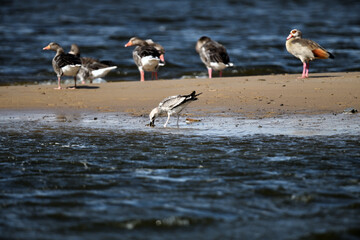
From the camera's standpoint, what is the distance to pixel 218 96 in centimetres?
1248

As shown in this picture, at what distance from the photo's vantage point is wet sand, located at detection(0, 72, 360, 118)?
11.3m

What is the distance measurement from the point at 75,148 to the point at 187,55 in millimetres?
15393

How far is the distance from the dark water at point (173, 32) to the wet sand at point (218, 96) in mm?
5612

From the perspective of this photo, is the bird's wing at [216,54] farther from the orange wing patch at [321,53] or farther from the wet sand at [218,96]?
the orange wing patch at [321,53]

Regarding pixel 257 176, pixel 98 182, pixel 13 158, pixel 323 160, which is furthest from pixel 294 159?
pixel 13 158

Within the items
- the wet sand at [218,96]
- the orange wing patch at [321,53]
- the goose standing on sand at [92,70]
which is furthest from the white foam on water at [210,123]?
the goose standing on sand at [92,70]

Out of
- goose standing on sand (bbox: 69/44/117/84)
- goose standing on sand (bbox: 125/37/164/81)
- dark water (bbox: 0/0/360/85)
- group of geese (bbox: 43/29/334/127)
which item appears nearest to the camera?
group of geese (bbox: 43/29/334/127)

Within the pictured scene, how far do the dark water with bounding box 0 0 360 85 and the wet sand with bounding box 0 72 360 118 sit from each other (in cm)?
561

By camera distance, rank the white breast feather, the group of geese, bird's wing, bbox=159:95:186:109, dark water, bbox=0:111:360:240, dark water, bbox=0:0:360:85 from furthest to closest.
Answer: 1. dark water, bbox=0:0:360:85
2. the white breast feather
3. the group of geese
4. bird's wing, bbox=159:95:186:109
5. dark water, bbox=0:111:360:240

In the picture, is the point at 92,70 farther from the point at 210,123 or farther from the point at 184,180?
the point at 184,180

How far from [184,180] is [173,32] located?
25.8m

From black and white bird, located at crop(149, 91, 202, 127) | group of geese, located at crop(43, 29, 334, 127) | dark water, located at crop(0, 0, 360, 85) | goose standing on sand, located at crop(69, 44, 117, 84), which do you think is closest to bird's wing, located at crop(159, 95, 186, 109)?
black and white bird, located at crop(149, 91, 202, 127)

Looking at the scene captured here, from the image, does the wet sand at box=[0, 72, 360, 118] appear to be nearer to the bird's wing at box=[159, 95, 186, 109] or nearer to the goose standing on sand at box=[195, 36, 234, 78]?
the bird's wing at box=[159, 95, 186, 109]

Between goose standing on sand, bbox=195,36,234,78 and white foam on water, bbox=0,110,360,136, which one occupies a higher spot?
goose standing on sand, bbox=195,36,234,78
